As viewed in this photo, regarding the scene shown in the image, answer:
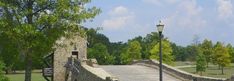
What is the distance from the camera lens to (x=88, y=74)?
32594mm

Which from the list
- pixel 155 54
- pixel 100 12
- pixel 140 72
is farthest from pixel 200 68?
pixel 100 12

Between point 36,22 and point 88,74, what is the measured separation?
27.8 ft

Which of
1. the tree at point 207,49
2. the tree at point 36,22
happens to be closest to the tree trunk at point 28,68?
the tree at point 36,22

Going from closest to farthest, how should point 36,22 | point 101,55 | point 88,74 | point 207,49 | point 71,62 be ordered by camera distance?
point 36,22 → point 88,74 → point 71,62 → point 207,49 → point 101,55

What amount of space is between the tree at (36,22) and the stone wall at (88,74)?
370 cm

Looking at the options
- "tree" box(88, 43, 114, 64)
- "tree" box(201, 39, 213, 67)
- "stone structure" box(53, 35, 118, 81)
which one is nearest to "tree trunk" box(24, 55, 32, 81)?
"stone structure" box(53, 35, 118, 81)

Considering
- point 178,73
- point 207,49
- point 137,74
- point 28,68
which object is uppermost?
point 207,49

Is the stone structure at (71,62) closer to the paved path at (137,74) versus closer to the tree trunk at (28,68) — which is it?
the paved path at (137,74)

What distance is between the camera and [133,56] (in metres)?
75.5

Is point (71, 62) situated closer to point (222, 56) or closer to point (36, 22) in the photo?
point (36, 22)

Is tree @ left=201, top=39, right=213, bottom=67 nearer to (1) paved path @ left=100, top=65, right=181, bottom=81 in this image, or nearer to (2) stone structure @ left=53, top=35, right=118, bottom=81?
(2) stone structure @ left=53, top=35, right=118, bottom=81

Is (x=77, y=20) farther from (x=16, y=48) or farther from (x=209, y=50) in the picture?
(x=209, y=50)

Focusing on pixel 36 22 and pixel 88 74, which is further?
pixel 88 74

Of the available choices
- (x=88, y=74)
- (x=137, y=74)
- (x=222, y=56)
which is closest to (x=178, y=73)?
(x=137, y=74)
